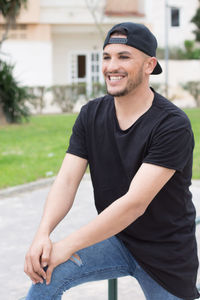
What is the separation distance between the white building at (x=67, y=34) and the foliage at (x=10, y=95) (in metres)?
8.32

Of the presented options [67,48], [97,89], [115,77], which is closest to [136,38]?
[115,77]

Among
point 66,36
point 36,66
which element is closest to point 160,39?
point 66,36

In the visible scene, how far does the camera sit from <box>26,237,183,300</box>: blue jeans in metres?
2.14

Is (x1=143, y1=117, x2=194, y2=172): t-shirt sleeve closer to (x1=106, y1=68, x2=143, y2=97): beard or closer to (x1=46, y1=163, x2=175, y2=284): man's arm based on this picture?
(x1=46, y1=163, x2=175, y2=284): man's arm

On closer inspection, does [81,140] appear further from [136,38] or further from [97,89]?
[97,89]

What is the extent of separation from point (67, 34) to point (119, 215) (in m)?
26.0

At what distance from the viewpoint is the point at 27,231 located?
5.77m

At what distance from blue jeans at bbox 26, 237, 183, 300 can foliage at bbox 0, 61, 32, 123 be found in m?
12.5

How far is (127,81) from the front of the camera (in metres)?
2.31

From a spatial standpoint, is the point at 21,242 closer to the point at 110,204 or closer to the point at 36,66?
the point at 110,204

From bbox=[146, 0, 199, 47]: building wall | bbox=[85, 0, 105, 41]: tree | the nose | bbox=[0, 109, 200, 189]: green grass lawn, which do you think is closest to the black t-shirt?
the nose

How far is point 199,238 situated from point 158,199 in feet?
9.89

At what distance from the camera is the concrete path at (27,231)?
4.20m

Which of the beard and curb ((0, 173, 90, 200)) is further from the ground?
the beard
